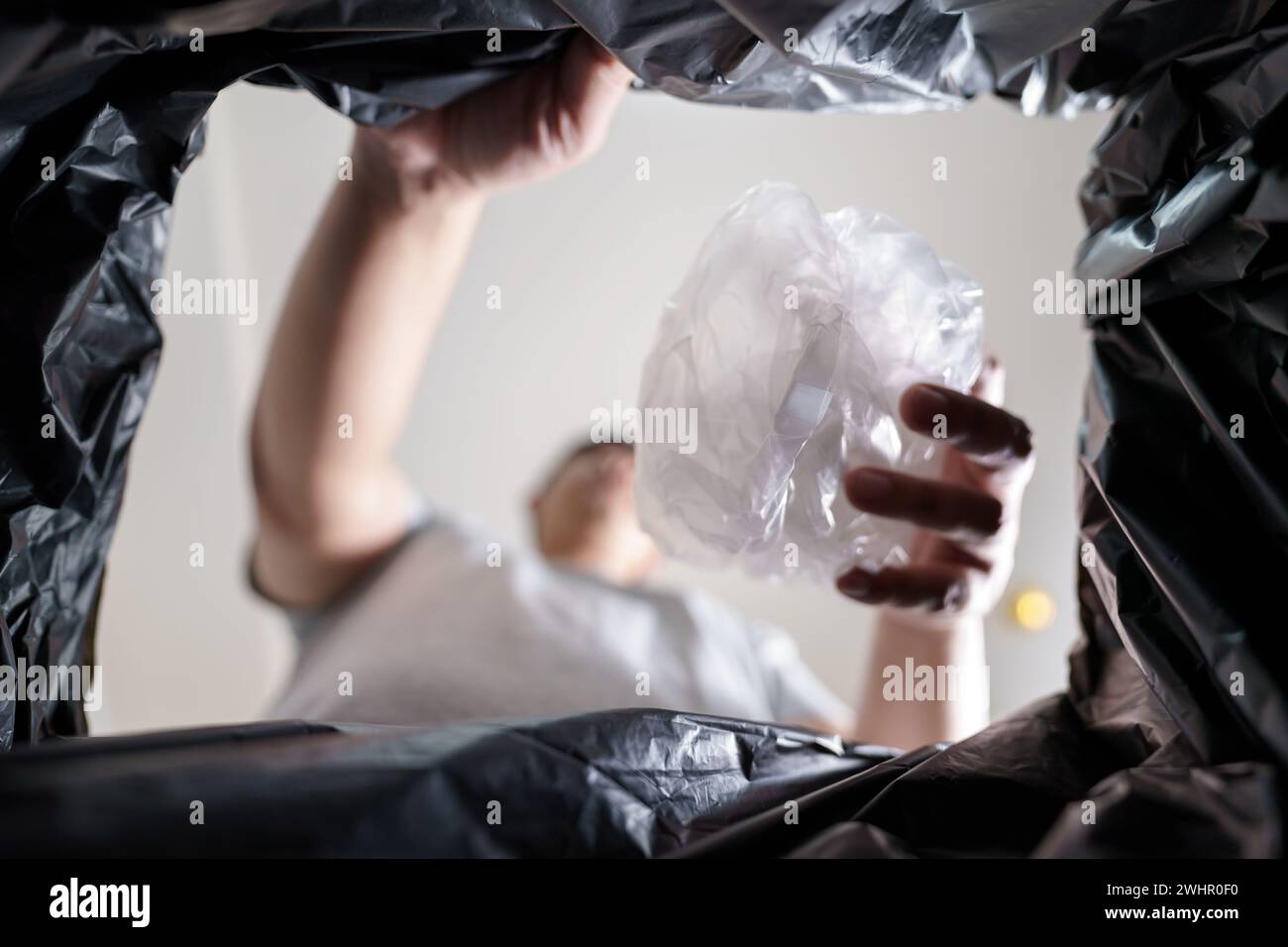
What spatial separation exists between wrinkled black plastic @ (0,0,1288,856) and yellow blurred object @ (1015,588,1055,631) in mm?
1123

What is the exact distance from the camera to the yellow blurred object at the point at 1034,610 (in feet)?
4.91

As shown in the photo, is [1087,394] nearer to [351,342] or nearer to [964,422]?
[964,422]

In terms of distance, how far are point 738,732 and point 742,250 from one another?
0.26 m

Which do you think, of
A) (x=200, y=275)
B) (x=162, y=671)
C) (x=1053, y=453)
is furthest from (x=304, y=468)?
(x=1053, y=453)

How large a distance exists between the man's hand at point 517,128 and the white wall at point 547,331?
43.1 inches

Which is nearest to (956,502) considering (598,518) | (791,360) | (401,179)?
(791,360)

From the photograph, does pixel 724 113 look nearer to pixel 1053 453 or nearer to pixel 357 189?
pixel 1053 453

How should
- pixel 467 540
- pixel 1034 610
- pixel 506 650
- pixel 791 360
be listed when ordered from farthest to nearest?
pixel 1034 610 < pixel 467 540 < pixel 506 650 < pixel 791 360

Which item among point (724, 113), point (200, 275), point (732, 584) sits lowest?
point (732, 584)

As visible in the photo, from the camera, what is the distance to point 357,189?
678mm

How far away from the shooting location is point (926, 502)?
50 centimetres

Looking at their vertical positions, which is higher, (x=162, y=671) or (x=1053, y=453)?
(x=1053, y=453)

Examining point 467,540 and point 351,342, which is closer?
point 351,342

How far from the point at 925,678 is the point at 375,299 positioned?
0.58m
